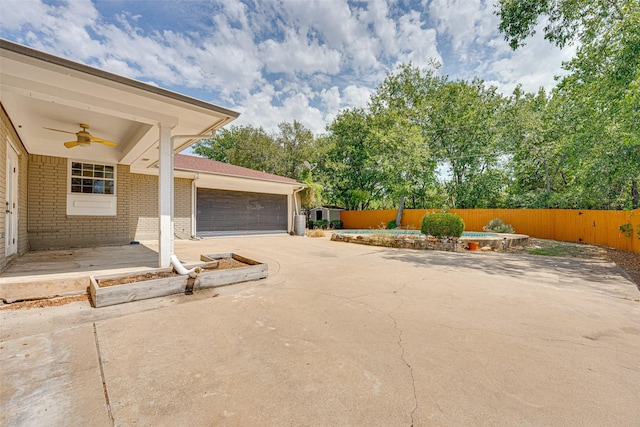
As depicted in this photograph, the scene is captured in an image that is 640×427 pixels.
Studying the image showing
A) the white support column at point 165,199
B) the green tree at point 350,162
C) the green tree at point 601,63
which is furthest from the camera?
the green tree at point 350,162

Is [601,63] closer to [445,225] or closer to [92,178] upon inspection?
[445,225]

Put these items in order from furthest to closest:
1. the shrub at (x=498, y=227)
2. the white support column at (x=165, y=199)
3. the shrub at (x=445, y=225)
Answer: the shrub at (x=498, y=227), the shrub at (x=445, y=225), the white support column at (x=165, y=199)

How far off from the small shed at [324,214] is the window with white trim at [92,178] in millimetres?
15551

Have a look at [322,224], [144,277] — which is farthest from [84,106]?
[322,224]

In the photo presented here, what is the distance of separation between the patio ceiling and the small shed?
16.5m

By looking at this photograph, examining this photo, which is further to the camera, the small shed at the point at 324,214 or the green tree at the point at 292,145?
the green tree at the point at 292,145

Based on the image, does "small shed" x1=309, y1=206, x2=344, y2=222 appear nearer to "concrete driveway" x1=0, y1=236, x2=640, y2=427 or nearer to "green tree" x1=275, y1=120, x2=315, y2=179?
"green tree" x1=275, y1=120, x2=315, y2=179

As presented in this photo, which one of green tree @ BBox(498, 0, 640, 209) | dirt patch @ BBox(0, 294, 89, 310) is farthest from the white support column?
green tree @ BBox(498, 0, 640, 209)

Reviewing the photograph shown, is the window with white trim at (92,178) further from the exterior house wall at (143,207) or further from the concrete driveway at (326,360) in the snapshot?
the concrete driveway at (326,360)

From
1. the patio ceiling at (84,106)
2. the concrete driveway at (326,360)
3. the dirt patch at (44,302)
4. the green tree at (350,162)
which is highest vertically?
the green tree at (350,162)

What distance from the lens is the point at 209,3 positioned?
7.20 metres

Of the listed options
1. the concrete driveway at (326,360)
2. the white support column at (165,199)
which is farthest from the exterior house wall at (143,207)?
the concrete driveway at (326,360)

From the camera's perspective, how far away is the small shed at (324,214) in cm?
2277

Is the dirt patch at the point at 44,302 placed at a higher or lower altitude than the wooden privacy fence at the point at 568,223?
lower
